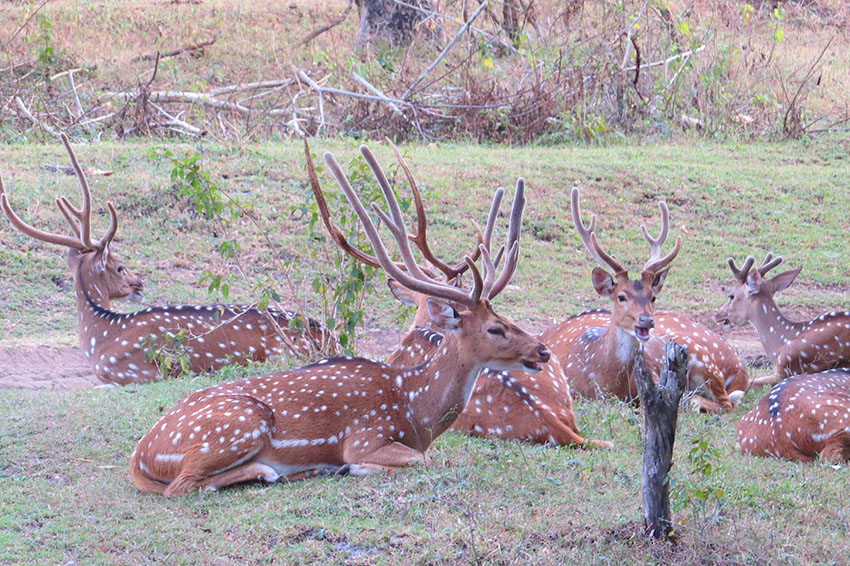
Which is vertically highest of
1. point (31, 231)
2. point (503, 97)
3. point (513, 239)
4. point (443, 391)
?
point (503, 97)

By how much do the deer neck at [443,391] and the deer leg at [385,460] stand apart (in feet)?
0.62

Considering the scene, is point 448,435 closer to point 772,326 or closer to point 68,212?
A: point 772,326

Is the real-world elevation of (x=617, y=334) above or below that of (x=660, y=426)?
below

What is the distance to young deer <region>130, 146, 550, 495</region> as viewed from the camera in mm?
5090

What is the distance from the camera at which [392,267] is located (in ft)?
17.5

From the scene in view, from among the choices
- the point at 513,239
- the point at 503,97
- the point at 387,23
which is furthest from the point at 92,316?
the point at 387,23

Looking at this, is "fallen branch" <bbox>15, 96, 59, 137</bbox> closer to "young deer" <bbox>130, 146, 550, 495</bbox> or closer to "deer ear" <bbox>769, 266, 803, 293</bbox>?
"deer ear" <bbox>769, 266, 803, 293</bbox>

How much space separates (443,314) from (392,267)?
354mm

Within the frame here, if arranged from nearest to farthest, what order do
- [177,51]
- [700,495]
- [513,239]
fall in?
[700,495] → [513,239] → [177,51]

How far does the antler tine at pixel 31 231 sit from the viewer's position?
26.1 feet

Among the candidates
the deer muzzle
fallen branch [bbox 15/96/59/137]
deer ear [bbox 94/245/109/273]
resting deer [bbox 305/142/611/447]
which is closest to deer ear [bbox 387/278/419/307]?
resting deer [bbox 305/142/611/447]

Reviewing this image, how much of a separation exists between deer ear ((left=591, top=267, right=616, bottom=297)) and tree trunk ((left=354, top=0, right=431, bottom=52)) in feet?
38.2

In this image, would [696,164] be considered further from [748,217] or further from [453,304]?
[453,304]

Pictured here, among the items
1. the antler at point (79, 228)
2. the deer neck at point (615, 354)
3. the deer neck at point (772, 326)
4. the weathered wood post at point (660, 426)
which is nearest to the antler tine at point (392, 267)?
the weathered wood post at point (660, 426)
